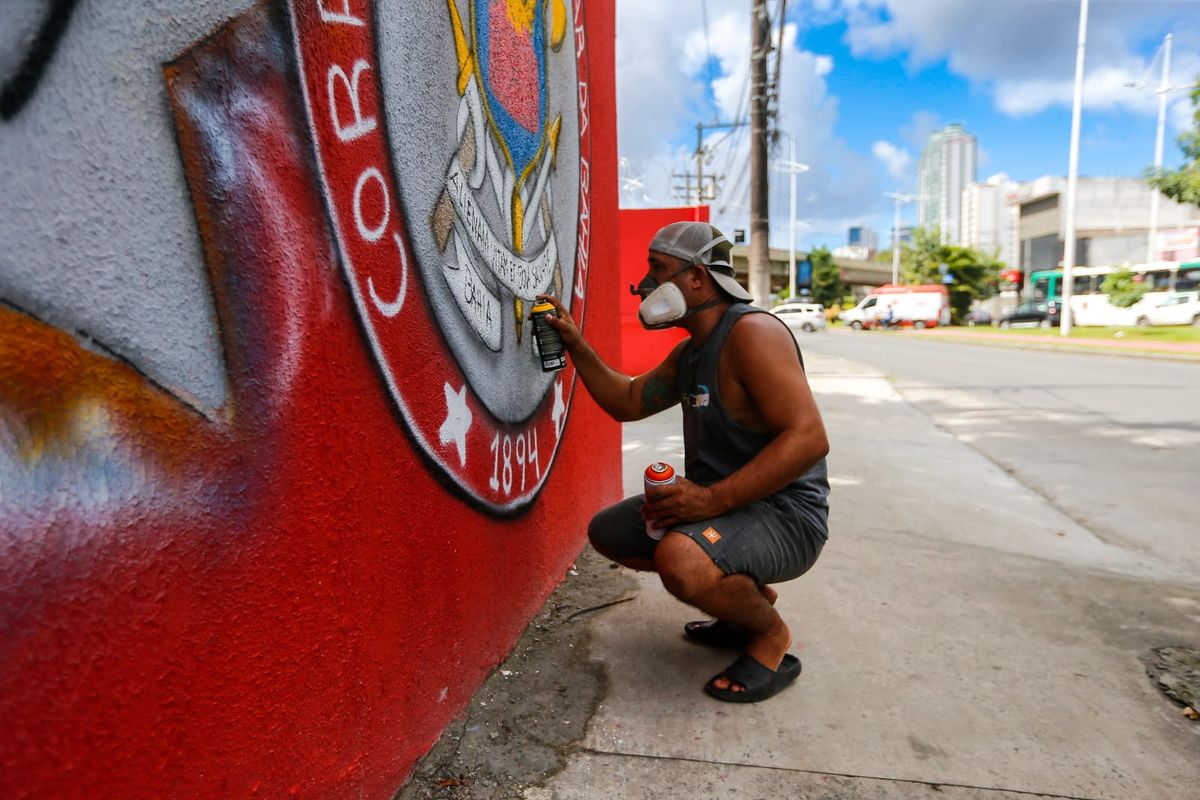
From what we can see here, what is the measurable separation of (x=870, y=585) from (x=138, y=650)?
3.18 meters

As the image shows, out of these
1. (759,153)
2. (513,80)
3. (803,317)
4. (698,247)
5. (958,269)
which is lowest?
(803,317)

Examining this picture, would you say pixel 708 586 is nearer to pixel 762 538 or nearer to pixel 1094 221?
pixel 762 538

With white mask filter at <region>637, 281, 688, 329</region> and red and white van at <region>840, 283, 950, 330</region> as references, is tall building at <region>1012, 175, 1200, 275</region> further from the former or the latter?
white mask filter at <region>637, 281, 688, 329</region>

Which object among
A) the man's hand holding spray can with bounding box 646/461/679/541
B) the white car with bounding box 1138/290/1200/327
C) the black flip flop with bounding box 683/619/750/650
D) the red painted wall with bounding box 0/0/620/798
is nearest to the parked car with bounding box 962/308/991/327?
the white car with bounding box 1138/290/1200/327

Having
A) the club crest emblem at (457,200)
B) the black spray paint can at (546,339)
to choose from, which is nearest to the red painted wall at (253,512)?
the club crest emblem at (457,200)

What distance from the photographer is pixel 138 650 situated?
1102 mm

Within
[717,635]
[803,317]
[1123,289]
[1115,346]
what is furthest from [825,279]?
[717,635]

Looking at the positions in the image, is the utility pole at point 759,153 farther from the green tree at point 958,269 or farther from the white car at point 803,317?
the green tree at point 958,269

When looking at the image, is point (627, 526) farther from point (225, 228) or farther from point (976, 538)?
point (976, 538)

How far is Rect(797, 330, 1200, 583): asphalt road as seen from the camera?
4.78m

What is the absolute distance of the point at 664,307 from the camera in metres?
2.62

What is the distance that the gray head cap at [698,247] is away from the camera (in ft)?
8.68

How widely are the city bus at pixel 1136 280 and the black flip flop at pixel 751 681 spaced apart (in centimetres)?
3490

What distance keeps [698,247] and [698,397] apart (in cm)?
50
